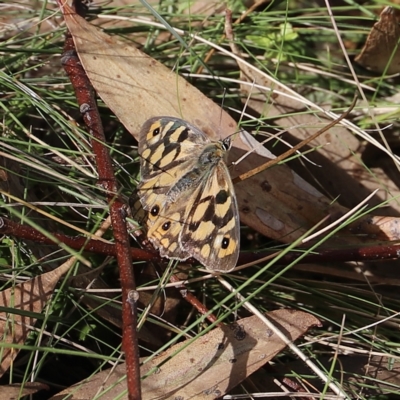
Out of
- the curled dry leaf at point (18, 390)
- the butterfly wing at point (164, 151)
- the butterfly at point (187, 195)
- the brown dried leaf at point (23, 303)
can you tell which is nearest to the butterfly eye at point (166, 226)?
the butterfly at point (187, 195)

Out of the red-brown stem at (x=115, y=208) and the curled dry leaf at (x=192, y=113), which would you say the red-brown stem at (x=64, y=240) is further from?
the curled dry leaf at (x=192, y=113)

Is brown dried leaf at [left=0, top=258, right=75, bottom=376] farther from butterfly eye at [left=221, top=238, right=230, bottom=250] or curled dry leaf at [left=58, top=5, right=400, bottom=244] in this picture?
curled dry leaf at [left=58, top=5, right=400, bottom=244]

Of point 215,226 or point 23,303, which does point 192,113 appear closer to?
point 215,226

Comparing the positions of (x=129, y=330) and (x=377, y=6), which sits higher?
(x=377, y=6)

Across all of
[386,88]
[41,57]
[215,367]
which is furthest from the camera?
[386,88]

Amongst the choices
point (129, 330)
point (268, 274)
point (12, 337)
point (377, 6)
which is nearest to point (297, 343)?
point (268, 274)

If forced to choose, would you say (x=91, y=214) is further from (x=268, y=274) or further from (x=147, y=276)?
(x=268, y=274)
